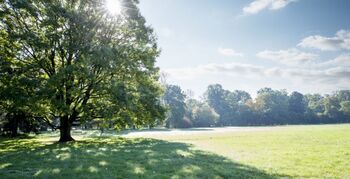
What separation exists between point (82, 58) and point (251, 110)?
12025 centimetres

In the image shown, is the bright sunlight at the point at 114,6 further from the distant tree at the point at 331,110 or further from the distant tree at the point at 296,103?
the distant tree at the point at 296,103

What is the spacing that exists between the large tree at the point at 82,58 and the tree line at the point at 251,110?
261 feet

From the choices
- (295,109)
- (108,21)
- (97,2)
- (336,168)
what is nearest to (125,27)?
(108,21)

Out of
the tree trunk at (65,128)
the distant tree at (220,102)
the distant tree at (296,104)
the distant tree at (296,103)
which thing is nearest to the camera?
the tree trunk at (65,128)

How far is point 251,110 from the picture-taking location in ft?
452

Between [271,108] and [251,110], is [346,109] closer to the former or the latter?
[271,108]

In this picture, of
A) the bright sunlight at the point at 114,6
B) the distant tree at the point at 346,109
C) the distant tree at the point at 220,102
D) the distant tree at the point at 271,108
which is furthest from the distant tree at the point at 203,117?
the bright sunlight at the point at 114,6

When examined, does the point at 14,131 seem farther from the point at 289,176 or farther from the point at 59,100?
the point at 289,176

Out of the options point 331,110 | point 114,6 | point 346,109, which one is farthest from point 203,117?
point 114,6

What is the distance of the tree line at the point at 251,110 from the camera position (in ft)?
392

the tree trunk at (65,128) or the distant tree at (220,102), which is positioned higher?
the distant tree at (220,102)

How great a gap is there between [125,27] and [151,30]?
318 centimetres

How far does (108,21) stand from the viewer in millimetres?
30625

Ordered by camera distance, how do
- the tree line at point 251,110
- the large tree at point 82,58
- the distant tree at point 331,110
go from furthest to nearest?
the distant tree at point 331,110 < the tree line at point 251,110 < the large tree at point 82,58
